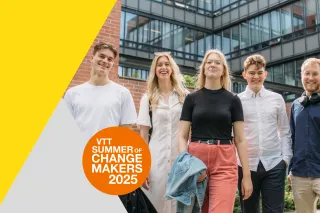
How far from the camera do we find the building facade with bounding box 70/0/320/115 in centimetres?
1914

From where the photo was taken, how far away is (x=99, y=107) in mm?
3338

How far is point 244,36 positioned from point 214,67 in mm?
19628

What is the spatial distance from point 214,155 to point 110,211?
1040 mm

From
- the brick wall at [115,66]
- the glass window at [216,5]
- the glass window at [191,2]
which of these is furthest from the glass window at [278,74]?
the brick wall at [115,66]

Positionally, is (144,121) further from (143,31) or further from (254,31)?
(254,31)

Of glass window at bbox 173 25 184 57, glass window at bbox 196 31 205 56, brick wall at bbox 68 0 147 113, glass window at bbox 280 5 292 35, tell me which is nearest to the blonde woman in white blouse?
brick wall at bbox 68 0 147 113

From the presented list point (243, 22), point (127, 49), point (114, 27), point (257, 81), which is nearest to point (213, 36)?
point (243, 22)

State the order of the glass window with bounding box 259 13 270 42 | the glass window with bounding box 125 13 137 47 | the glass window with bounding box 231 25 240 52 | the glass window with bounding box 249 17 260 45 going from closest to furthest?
the glass window with bounding box 125 13 137 47 < the glass window with bounding box 259 13 270 42 < the glass window with bounding box 249 17 260 45 < the glass window with bounding box 231 25 240 52

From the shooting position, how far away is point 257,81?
3.79m

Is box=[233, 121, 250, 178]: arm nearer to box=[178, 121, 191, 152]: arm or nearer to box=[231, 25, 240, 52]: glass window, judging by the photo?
box=[178, 121, 191, 152]: arm

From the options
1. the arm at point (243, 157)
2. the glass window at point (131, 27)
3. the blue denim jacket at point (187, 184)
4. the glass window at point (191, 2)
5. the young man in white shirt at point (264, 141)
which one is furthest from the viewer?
the glass window at point (191, 2)

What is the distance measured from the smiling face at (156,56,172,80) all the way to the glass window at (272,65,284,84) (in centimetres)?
1764

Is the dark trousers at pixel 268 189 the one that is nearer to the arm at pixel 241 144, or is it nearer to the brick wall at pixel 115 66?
the arm at pixel 241 144

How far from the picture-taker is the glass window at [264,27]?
20.8 m
